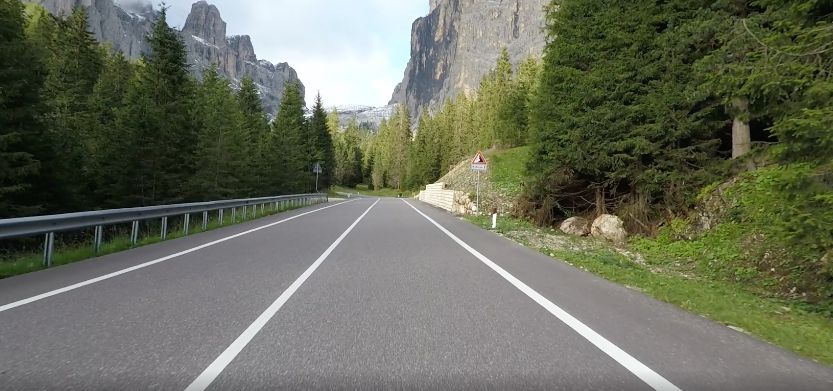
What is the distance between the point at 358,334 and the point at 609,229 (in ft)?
45.7

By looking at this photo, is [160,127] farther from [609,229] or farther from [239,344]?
[239,344]

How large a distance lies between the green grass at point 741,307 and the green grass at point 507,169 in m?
23.8

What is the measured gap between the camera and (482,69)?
17700 centimetres

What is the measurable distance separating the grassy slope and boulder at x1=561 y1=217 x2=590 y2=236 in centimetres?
372

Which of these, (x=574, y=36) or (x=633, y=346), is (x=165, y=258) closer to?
(x=633, y=346)

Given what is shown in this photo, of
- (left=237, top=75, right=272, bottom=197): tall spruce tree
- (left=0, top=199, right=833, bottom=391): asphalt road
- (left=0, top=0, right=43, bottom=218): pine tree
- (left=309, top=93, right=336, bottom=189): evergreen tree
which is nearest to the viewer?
(left=0, top=199, right=833, bottom=391): asphalt road

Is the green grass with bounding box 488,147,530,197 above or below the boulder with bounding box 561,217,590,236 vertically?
above

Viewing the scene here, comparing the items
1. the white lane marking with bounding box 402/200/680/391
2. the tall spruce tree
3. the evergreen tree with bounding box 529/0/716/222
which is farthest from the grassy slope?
the tall spruce tree

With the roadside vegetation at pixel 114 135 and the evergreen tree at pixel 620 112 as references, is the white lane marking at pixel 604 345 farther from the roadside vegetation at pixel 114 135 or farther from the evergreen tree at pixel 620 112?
the roadside vegetation at pixel 114 135

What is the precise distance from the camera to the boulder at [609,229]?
16.0 m

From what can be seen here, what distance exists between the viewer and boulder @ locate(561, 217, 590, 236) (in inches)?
695

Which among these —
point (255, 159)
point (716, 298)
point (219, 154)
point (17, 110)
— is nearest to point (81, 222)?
point (17, 110)

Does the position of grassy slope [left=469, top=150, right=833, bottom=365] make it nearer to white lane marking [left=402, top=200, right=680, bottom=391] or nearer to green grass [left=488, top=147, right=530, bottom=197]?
white lane marking [left=402, top=200, right=680, bottom=391]

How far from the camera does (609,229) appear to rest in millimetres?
16359
